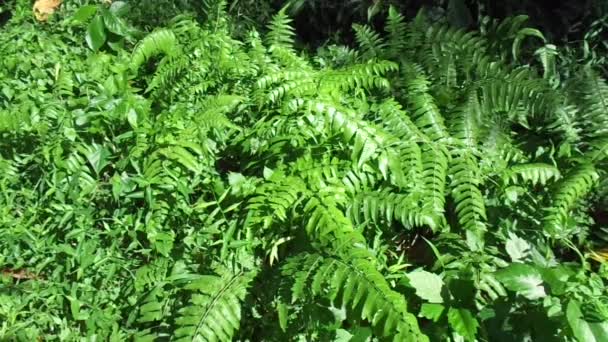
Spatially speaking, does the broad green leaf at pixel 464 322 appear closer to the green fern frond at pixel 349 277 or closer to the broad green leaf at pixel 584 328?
the green fern frond at pixel 349 277

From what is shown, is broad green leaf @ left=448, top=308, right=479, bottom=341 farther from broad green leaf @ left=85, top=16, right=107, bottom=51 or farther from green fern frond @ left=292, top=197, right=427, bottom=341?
broad green leaf @ left=85, top=16, right=107, bottom=51

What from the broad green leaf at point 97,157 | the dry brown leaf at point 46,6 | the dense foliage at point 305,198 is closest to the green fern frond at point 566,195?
the dense foliage at point 305,198

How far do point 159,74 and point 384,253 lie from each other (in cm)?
152

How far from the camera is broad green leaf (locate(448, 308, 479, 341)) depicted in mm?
2381

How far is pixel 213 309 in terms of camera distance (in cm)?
254

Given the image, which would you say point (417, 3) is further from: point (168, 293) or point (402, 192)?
point (168, 293)

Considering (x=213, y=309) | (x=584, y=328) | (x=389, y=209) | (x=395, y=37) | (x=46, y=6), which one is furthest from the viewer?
(x=46, y=6)

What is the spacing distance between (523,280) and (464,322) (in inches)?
10.9

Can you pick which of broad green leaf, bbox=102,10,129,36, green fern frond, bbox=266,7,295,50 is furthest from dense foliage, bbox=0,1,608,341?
broad green leaf, bbox=102,10,129,36

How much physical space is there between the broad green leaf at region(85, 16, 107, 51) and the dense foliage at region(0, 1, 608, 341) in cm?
32

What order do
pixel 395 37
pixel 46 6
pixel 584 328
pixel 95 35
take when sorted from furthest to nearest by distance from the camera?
pixel 46 6
pixel 95 35
pixel 395 37
pixel 584 328

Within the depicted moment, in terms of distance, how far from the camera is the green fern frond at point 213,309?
248 cm

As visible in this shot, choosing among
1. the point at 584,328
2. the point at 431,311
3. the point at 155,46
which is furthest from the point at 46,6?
the point at 584,328

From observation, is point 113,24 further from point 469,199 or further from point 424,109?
point 469,199
